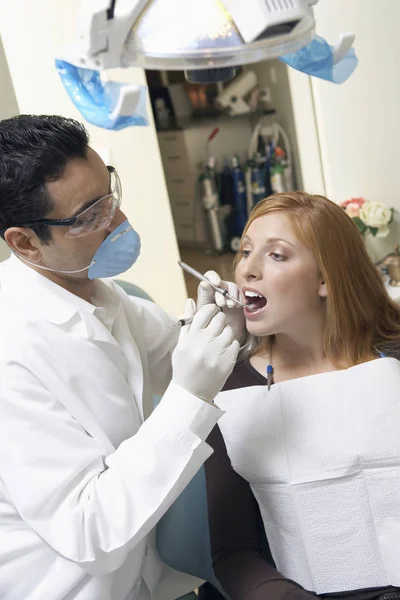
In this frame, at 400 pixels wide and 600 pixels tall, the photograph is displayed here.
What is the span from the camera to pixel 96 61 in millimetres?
920

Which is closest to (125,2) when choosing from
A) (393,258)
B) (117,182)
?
(117,182)

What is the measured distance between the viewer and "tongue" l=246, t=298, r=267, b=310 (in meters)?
1.27

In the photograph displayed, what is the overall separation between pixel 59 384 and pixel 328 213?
24.8 inches

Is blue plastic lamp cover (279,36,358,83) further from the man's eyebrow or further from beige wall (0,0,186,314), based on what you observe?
beige wall (0,0,186,314)

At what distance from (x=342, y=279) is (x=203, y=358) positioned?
402mm

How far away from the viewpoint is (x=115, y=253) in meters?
1.21

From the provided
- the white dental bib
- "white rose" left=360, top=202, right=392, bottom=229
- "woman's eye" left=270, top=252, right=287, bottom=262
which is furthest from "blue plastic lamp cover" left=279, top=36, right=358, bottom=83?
"white rose" left=360, top=202, right=392, bottom=229

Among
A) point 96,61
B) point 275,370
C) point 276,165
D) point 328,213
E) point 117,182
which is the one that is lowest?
point 276,165

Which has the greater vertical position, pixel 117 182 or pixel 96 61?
pixel 96 61

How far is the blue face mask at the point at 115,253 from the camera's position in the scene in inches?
46.4

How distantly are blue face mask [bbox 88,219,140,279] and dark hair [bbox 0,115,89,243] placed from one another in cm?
11

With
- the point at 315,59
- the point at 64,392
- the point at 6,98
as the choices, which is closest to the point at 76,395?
the point at 64,392

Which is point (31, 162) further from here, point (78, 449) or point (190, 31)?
point (78, 449)

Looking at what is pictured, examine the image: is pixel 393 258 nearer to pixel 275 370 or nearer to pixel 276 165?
pixel 275 370
